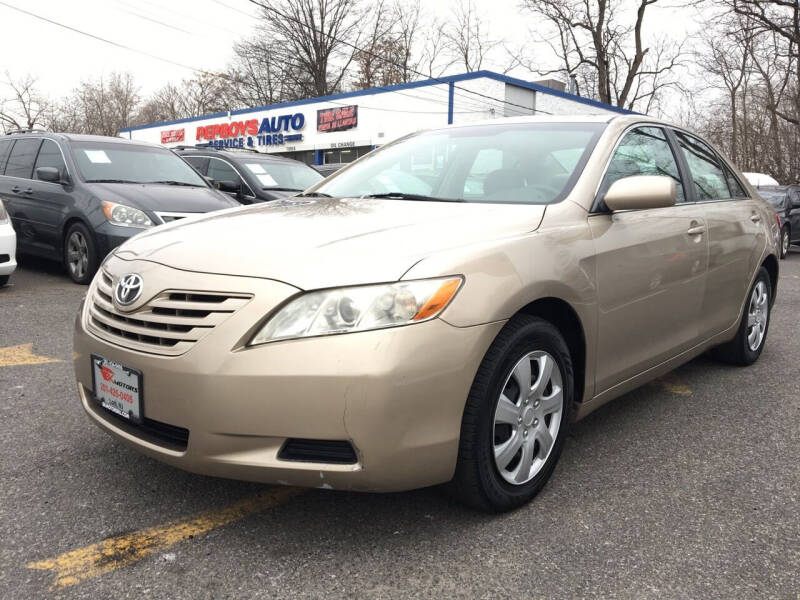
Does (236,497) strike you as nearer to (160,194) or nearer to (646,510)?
(646,510)

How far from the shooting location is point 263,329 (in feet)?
6.62

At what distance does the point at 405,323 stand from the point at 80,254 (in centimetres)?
589

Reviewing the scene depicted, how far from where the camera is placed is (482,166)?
3.19 metres

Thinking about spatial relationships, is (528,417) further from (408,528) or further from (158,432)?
(158,432)

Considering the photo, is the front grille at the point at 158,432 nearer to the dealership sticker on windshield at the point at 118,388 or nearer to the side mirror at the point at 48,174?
the dealership sticker on windshield at the point at 118,388

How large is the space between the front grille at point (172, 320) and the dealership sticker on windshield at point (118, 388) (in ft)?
0.28

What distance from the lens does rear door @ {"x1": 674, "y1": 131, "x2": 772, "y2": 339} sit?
12.1 feet

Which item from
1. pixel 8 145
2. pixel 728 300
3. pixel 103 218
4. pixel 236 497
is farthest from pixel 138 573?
pixel 8 145

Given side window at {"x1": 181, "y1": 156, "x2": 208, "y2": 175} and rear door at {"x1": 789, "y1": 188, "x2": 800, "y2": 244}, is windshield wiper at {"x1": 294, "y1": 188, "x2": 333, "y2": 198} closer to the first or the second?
side window at {"x1": 181, "y1": 156, "x2": 208, "y2": 175}

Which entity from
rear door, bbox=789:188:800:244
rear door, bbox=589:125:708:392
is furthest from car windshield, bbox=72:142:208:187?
rear door, bbox=789:188:800:244

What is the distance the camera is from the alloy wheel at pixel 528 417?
7.63ft

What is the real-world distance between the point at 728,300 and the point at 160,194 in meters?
5.31

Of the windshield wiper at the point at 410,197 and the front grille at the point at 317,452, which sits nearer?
the front grille at the point at 317,452

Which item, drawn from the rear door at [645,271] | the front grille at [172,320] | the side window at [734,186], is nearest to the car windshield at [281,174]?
the side window at [734,186]
